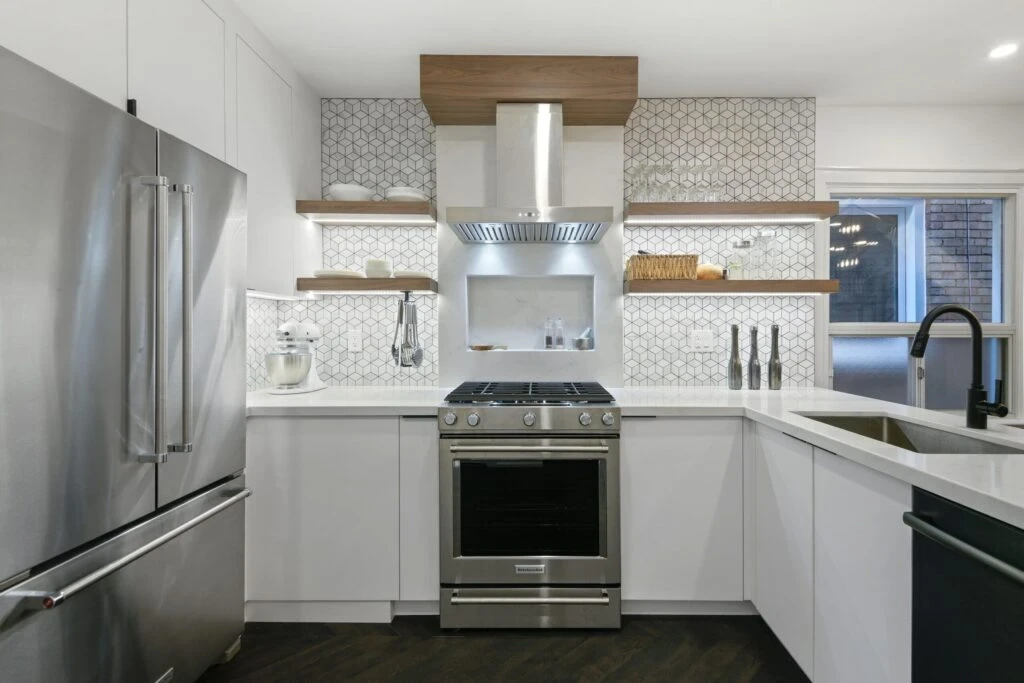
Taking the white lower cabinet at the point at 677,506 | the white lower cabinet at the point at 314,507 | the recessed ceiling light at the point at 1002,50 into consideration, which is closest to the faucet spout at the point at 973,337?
the white lower cabinet at the point at 677,506

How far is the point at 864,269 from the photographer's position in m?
3.17

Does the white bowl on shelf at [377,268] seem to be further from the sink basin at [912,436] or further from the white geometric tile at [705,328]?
the sink basin at [912,436]

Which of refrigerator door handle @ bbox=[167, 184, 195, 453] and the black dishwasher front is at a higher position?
refrigerator door handle @ bbox=[167, 184, 195, 453]

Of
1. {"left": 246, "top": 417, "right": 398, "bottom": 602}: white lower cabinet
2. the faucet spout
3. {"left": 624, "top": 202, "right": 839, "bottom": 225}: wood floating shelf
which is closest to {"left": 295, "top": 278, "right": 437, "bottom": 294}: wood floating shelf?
{"left": 246, "top": 417, "right": 398, "bottom": 602}: white lower cabinet

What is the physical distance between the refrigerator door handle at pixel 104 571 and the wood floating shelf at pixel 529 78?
79.1 inches

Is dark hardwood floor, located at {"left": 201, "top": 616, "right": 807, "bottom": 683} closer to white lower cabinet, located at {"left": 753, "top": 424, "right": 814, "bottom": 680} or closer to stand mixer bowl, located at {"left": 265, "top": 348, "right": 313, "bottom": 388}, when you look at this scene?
white lower cabinet, located at {"left": 753, "top": 424, "right": 814, "bottom": 680}

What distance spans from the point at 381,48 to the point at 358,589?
→ 93.4 inches

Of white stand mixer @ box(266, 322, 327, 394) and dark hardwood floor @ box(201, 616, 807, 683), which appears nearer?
dark hardwood floor @ box(201, 616, 807, 683)

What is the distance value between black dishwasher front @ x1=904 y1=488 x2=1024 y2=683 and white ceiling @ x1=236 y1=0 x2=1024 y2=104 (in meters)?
1.98

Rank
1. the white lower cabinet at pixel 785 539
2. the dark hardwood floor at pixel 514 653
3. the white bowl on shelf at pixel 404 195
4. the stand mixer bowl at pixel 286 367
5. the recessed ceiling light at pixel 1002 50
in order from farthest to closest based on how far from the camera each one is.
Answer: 1. the white bowl on shelf at pixel 404 195
2. the stand mixer bowl at pixel 286 367
3. the recessed ceiling light at pixel 1002 50
4. the dark hardwood floor at pixel 514 653
5. the white lower cabinet at pixel 785 539

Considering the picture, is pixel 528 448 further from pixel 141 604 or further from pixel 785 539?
pixel 141 604

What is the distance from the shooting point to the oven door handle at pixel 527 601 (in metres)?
2.26

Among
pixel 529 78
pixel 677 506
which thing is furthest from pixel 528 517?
pixel 529 78

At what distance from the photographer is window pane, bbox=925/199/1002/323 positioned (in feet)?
10.4
